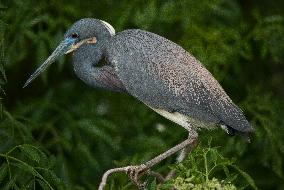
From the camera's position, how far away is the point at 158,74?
3.57 metres

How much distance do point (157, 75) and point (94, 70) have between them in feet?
0.68

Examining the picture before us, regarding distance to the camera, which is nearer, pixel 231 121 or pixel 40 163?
pixel 231 121

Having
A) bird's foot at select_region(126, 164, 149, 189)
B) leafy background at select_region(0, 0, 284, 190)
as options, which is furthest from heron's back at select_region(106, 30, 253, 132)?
leafy background at select_region(0, 0, 284, 190)

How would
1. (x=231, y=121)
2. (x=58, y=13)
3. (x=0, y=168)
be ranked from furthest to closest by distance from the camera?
(x=58, y=13)
(x=0, y=168)
(x=231, y=121)

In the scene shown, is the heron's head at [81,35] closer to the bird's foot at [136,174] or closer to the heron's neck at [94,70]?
the heron's neck at [94,70]

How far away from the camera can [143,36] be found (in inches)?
142

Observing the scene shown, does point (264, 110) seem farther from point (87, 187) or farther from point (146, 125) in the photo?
point (87, 187)

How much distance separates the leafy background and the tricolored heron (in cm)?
77

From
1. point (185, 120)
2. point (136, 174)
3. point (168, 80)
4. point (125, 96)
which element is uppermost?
point (168, 80)

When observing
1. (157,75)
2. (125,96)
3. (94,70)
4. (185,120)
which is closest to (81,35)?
(94,70)

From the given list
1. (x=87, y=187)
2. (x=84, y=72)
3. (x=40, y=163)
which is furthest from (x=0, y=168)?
(x=87, y=187)

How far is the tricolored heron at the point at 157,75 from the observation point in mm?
3566

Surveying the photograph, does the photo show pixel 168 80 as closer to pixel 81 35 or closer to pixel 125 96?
pixel 81 35

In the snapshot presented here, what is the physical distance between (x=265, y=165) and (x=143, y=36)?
1391 millimetres
